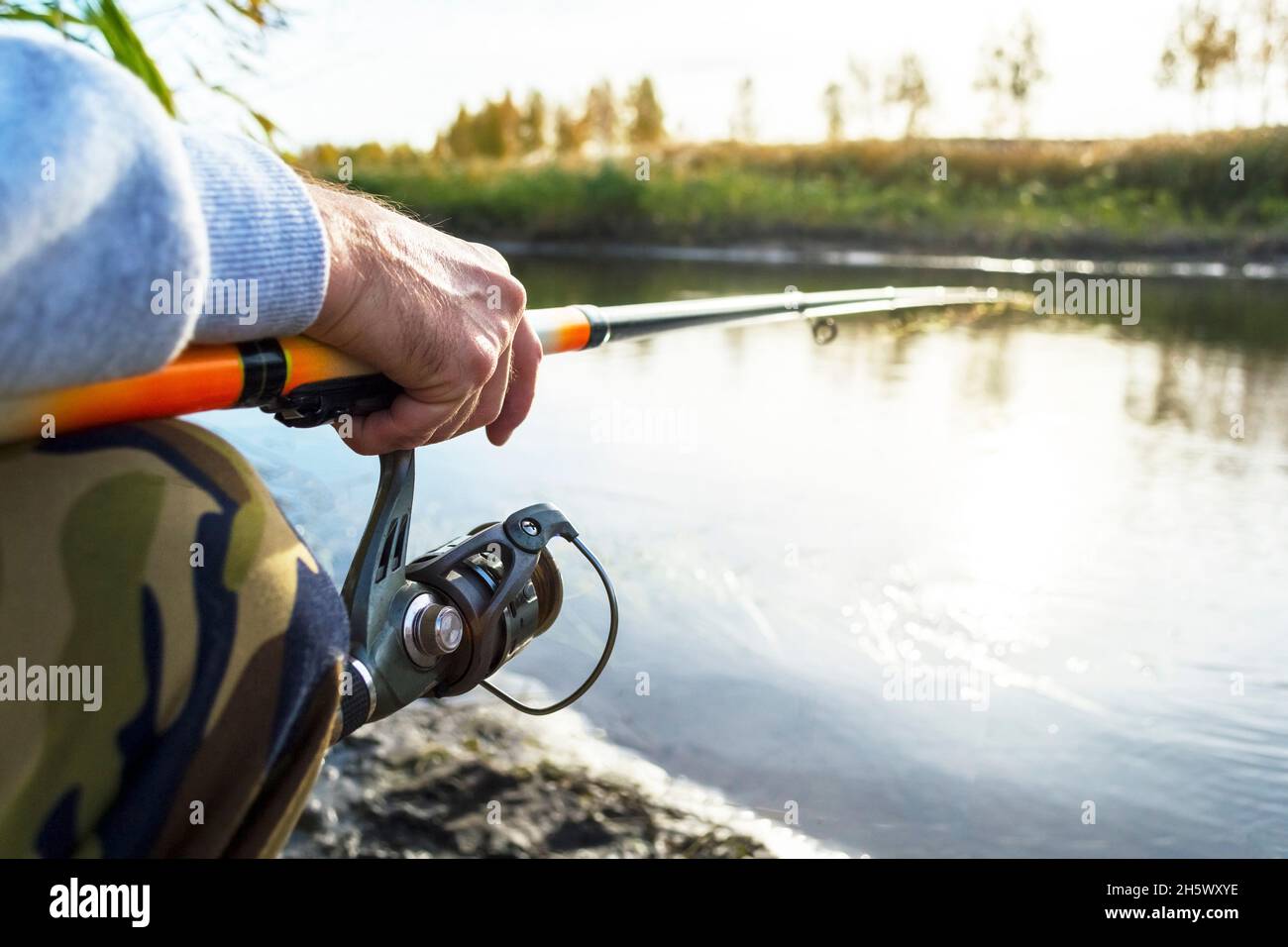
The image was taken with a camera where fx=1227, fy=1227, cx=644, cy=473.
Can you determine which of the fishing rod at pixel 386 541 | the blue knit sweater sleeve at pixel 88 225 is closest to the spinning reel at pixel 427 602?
the fishing rod at pixel 386 541

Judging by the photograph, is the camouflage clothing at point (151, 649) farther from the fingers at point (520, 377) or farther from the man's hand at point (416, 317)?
the fingers at point (520, 377)

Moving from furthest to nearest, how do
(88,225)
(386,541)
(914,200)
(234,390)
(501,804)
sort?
(914,200) < (501,804) < (386,541) < (234,390) < (88,225)

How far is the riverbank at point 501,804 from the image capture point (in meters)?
1.93

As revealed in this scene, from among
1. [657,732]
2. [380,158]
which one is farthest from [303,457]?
[380,158]

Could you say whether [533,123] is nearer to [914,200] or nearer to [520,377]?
[914,200]

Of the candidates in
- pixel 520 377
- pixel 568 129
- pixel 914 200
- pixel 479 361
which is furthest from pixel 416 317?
pixel 568 129

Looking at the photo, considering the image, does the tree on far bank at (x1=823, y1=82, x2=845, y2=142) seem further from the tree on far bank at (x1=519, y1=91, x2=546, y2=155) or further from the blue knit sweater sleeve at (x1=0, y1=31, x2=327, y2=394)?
the blue knit sweater sleeve at (x1=0, y1=31, x2=327, y2=394)

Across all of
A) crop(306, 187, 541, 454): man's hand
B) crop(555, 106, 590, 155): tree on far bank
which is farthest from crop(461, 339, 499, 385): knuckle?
crop(555, 106, 590, 155): tree on far bank

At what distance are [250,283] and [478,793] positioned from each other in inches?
62.3

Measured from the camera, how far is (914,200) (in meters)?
18.4

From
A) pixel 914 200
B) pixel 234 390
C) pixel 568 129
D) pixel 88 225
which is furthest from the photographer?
pixel 568 129

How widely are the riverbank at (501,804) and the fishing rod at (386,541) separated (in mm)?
959

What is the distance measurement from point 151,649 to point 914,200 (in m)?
18.8
